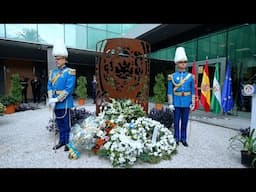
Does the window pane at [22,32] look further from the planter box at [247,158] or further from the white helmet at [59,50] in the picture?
the planter box at [247,158]

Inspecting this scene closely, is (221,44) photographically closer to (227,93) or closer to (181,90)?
(227,93)

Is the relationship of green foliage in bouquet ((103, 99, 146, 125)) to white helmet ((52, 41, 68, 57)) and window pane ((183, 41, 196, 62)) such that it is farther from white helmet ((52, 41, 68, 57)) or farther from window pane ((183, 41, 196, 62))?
window pane ((183, 41, 196, 62))

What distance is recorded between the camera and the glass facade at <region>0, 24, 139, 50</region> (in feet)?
24.9

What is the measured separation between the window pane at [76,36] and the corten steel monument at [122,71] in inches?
238

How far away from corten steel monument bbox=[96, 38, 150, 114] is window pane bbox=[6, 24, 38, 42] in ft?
19.1

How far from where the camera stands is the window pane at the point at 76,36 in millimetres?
8938

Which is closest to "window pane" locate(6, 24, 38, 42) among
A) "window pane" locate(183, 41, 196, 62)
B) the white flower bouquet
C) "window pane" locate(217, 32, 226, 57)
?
"window pane" locate(183, 41, 196, 62)

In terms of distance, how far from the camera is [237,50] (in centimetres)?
648

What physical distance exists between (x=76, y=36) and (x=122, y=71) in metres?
6.71

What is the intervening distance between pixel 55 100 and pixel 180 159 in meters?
2.11

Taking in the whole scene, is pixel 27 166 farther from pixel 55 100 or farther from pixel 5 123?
pixel 5 123

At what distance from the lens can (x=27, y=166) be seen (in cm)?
238

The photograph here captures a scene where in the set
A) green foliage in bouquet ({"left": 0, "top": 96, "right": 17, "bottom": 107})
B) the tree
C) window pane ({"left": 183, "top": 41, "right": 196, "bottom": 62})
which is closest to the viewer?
green foliage in bouquet ({"left": 0, "top": 96, "right": 17, "bottom": 107})

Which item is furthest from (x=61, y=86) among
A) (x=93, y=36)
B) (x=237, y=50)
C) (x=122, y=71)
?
(x=93, y=36)
